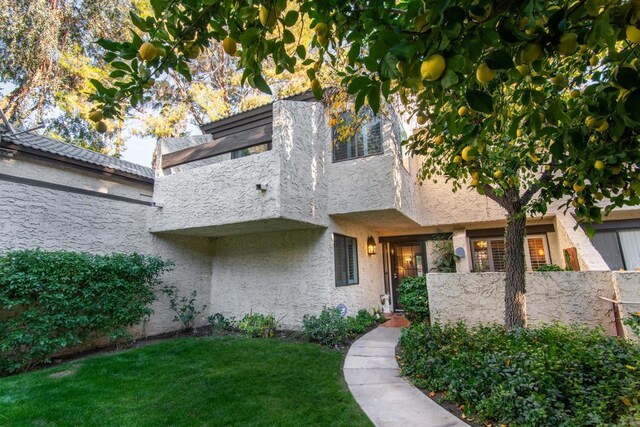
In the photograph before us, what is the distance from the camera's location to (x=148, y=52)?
1689 millimetres

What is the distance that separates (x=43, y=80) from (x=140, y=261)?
34.4 ft

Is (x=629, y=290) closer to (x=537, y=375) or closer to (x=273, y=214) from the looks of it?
(x=537, y=375)

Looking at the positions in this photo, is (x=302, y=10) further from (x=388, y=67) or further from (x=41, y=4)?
(x=41, y=4)

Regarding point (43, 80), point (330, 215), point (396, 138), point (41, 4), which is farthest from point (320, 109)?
point (43, 80)

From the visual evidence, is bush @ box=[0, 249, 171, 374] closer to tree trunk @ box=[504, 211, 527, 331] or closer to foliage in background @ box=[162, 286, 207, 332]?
foliage in background @ box=[162, 286, 207, 332]

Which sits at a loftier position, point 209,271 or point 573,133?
point 573,133

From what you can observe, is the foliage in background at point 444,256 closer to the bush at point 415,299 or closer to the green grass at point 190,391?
the bush at point 415,299

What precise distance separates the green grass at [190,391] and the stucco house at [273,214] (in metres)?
2.40

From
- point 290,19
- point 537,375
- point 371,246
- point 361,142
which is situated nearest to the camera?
point 290,19

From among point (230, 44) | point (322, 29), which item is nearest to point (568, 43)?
point (322, 29)

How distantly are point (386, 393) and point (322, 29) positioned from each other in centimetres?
468

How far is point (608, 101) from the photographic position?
1.64 m

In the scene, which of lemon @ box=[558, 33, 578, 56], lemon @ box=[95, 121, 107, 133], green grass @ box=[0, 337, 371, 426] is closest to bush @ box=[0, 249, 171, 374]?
green grass @ box=[0, 337, 371, 426]

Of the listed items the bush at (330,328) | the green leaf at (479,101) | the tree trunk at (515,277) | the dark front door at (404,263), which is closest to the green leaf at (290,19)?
the green leaf at (479,101)
